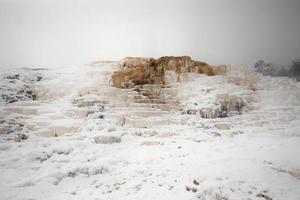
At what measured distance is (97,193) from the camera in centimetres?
1104

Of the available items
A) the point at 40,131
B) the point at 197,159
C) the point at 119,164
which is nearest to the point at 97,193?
the point at 119,164

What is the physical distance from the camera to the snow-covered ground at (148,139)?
37.0 ft

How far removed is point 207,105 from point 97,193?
63.2 ft

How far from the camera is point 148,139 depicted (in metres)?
19.7

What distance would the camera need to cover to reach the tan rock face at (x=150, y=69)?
3453 cm

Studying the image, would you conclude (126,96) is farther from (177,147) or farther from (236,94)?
(177,147)

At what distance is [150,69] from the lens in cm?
3631

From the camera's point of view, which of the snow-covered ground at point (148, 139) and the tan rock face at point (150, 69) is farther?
the tan rock face at point (150, 69)

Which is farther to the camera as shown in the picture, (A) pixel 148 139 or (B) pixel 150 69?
(B) pixel 150 69

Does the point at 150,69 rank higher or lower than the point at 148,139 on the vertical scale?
higher

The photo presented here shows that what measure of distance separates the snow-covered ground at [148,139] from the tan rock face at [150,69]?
5.41ft

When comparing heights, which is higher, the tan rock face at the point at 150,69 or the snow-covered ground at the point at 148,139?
the tan rock face at the point at 150,69

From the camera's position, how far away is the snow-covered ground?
A: 37.0ft

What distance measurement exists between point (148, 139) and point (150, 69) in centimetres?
1807
